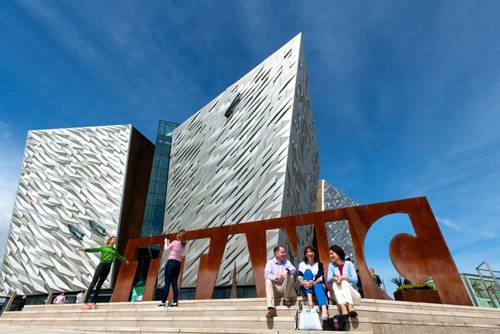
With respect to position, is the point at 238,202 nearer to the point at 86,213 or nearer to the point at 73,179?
the point at 86,213

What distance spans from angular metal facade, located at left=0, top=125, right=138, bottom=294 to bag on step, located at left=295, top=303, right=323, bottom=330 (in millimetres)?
22869

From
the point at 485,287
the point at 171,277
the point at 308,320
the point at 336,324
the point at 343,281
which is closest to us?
the point at 308,320

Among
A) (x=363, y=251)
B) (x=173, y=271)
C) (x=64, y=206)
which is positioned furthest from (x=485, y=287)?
(x=64, y=206)

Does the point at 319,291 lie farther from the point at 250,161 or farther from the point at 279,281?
the point at 250,161

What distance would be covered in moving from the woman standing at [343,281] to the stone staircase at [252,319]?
20cm

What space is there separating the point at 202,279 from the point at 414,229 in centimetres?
510

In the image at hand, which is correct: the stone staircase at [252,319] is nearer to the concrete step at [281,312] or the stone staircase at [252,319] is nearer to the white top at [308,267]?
the concrete step at [281,312]

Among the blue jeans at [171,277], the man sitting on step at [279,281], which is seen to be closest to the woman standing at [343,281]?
the man sitting on step at [279,281]

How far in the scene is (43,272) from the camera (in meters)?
24.0

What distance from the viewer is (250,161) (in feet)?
57.1

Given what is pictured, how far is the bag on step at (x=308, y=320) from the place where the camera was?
409 cm

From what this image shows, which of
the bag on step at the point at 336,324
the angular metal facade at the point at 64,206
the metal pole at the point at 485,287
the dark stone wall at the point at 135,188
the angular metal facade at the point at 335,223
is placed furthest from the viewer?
the angular metal facade at the point at 335,223

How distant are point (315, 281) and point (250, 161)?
12635mm

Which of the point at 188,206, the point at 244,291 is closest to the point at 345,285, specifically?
the point at 244,291
